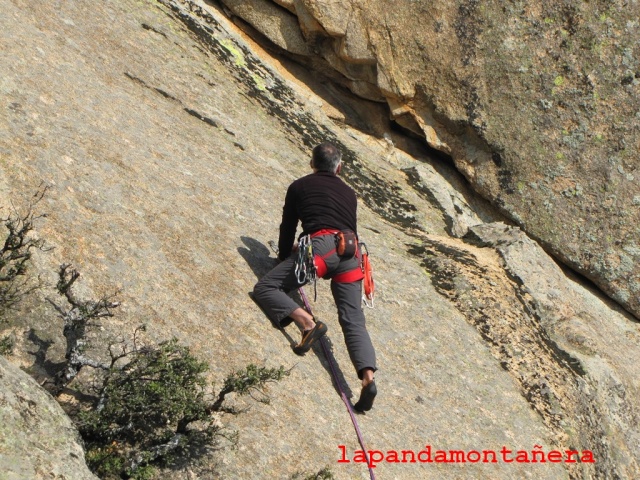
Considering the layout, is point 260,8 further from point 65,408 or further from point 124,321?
point 65,408

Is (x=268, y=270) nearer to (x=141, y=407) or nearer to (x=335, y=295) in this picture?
(x=335, y=295)

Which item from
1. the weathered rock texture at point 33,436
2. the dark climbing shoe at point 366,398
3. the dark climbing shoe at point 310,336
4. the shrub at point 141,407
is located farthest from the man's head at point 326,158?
the weathered rock texture at point 33,436

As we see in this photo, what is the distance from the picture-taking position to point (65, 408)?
6.97 m

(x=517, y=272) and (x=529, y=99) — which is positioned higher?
(x=529, y=99)

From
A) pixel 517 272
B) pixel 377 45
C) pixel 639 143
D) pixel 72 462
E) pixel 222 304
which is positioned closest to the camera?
pixel 72 462

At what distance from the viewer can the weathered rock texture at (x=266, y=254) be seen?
854cm

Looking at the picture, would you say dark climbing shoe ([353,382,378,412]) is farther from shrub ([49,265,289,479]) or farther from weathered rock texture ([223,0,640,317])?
weathered rock texture ([223,0,640,317])

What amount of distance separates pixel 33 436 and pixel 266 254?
5503 mm

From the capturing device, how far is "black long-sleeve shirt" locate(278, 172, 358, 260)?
9.69m

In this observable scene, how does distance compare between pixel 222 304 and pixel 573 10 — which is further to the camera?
pixel 573 10

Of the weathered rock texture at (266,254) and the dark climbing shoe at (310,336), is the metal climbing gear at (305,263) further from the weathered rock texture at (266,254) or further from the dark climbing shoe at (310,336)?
the weathered rock texture at (266,254)

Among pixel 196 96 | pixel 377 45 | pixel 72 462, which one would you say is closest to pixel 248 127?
pixel 196 96

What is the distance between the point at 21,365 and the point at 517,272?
30.4 ft

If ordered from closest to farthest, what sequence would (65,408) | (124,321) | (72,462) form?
(72,462) < (65,408) < (124,321)
